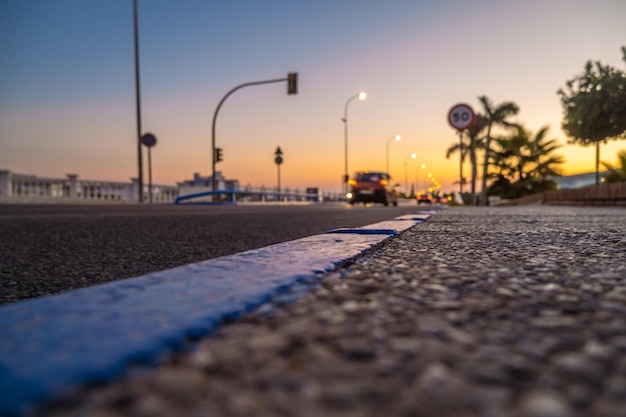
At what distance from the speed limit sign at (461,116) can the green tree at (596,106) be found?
5.32m

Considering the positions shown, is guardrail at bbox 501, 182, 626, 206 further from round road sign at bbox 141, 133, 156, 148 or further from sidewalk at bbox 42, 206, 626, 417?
round road sign at bbox 141, 133, 156, 148

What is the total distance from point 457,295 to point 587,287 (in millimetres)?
318

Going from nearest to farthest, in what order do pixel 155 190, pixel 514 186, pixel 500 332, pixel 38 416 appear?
pixel 38 416 → pixel 500 332 → pixel 155 190 → pixel 514 186

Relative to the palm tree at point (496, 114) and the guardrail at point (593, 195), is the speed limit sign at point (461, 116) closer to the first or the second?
the guardrail at point (593, 195)

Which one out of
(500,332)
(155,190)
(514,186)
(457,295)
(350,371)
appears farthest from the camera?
(514,186)

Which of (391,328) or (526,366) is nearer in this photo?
(526,366)

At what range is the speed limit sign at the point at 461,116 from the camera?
9711 millimetres

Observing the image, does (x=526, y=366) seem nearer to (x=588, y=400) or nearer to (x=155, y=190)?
(x=588, y=400)

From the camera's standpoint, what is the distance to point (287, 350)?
597 millimetres

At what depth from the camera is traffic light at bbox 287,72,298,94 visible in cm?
2298

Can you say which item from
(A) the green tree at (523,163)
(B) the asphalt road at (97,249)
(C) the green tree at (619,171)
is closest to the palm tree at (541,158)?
(A) the green tree at (523,163)

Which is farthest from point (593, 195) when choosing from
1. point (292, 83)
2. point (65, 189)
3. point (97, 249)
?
point (65, 189)

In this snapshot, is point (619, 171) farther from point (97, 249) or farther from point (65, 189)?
point (65, 189)

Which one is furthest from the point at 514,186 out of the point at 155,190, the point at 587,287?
the point at 587,287
